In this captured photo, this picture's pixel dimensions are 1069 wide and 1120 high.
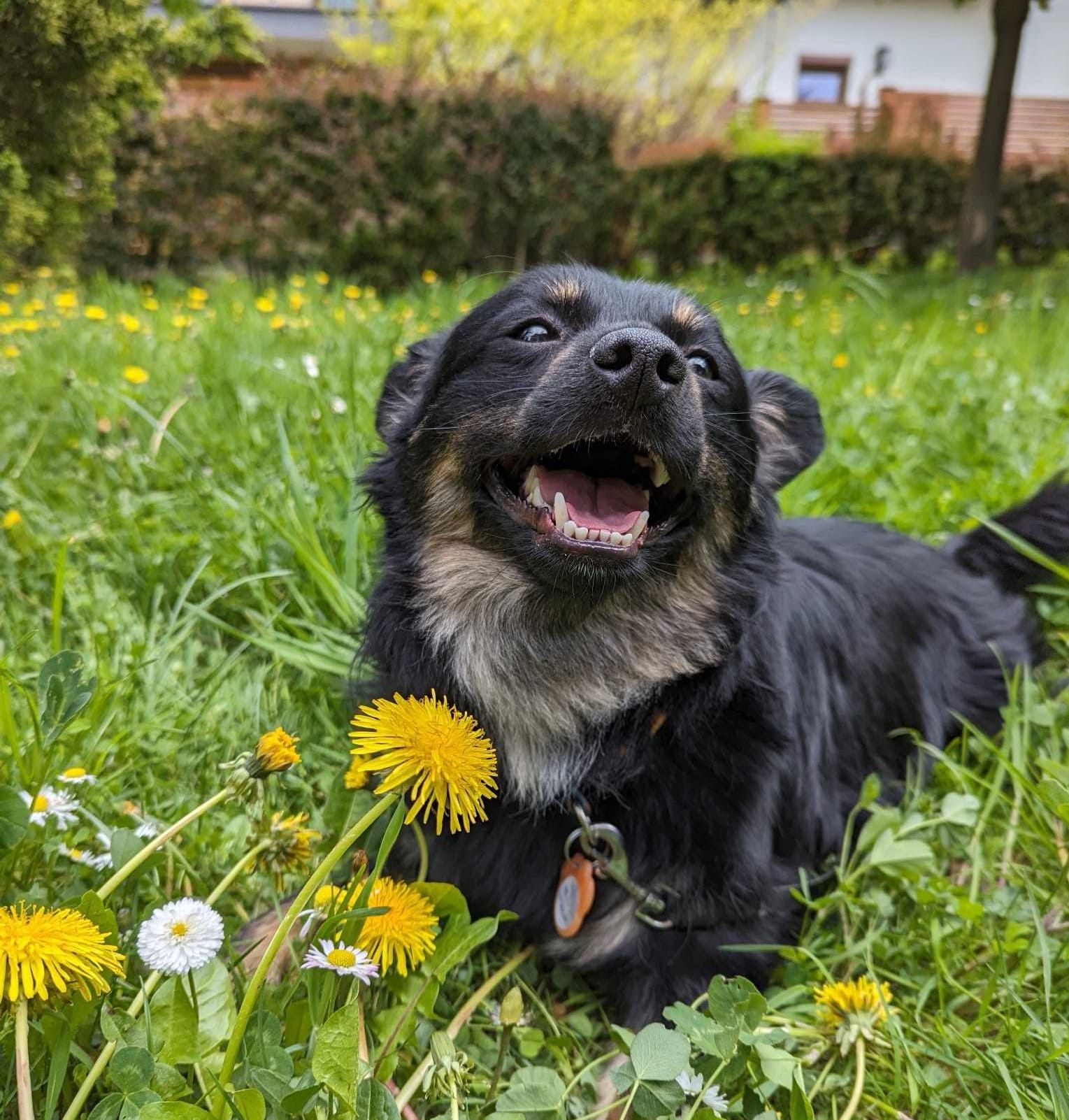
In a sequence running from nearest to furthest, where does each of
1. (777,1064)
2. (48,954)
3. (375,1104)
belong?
(48,954) < (375,1104) < (777,1064)

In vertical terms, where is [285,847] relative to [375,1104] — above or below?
above

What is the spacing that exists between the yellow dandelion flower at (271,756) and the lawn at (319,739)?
0.79 ft

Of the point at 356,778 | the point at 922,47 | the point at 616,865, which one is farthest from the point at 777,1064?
the point at 922,47

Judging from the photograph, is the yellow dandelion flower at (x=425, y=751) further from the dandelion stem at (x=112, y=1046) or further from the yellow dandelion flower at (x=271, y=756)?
the dandelion stem at (x=112, y=1046)

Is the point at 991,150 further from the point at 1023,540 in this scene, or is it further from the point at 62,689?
the point at 62,689

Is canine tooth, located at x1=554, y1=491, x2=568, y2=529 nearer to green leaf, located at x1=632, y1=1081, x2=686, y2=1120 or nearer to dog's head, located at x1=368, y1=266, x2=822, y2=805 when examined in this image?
dog's head, located at x1=368, y1=266, x2=822, y2=805

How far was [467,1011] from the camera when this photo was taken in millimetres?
1657

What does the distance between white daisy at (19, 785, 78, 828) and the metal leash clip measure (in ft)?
3.07

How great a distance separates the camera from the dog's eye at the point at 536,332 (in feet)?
6.69

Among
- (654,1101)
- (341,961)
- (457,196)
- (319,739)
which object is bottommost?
(319,739)

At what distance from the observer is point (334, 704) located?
2.56 m

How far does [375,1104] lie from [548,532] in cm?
107

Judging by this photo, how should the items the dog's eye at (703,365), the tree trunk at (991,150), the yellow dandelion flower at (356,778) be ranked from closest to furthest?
the yellow dandelion flower at (356,778) → the dog's eye at (703,365) → the tree trunk at (991,150)

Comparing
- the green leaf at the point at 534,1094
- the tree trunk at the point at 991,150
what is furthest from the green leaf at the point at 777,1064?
the tree trunk at the point at 991,150
